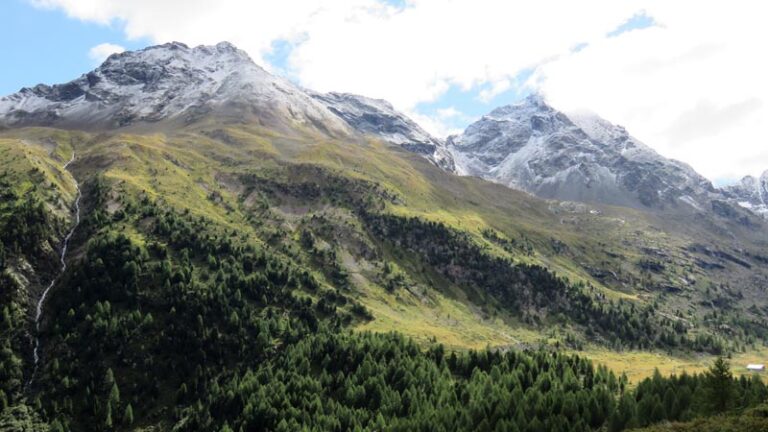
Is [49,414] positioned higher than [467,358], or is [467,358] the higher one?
[467,358]

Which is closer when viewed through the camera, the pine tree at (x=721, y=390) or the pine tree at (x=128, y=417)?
the pine tree at (x=721, y=390)

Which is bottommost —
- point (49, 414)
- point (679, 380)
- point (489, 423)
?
point (49, 414)

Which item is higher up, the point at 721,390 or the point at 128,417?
the point at 721,390

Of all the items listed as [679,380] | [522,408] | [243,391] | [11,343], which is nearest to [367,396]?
[243,391]

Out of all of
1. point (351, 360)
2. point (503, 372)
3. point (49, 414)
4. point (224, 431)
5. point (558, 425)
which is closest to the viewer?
point (558, 425)

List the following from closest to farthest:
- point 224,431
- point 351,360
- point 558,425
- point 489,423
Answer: point 558,425, point 489,423, point 224,431, point 351,360

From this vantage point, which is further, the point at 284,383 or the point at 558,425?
the point at 284,383

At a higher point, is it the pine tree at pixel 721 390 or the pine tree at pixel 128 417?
the pine tree at pixel 721 390

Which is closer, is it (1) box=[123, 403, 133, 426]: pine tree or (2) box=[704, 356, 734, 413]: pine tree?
(2) box=[704, 356, 734, 413]: pine tree

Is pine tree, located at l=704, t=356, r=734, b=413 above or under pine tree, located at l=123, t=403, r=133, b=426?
above

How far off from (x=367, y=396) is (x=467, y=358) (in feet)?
130

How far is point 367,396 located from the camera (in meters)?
176

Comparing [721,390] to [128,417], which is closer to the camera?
[721,390]

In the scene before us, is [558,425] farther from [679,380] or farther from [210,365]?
[210,365]
